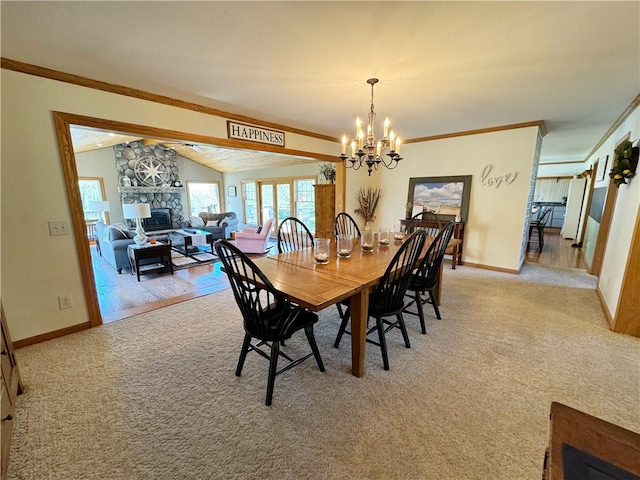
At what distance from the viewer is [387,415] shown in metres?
1.58

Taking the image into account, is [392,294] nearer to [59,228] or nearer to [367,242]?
[367,242]

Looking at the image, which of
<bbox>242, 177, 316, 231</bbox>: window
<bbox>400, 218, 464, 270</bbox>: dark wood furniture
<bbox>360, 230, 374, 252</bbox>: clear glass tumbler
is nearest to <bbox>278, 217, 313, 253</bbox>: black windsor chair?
<bbox>360, 230, 374, 252</bbox>: clear glass tumbler

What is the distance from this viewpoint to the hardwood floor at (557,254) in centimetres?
483

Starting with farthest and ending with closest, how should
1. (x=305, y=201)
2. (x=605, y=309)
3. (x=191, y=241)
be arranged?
(x=305, y=201), (x=191, y=241), (x=605, y=309)

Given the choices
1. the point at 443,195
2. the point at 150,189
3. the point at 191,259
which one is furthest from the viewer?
the point at 150,189

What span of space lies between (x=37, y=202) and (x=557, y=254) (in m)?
8.12

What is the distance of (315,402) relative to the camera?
1684mm

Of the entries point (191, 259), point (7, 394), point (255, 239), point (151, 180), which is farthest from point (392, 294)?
point (151, 180)

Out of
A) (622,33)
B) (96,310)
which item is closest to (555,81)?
(622,33)

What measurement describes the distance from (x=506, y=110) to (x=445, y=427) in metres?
3.59

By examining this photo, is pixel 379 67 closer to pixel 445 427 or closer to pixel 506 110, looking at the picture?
pixel 506 110

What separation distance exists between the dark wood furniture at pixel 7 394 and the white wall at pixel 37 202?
694 millimetres

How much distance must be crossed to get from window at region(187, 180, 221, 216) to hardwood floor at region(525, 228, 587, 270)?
32.0 feet

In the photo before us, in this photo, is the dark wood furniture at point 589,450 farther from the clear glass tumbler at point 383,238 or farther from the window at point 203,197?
the window at point 203,197
